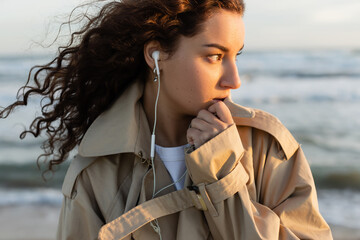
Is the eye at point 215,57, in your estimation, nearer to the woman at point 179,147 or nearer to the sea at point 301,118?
the woman at point 179,147

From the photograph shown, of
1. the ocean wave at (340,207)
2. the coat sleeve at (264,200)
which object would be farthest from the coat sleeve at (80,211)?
the ocean wave at (340,207)

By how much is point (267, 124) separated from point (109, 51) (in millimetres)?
899

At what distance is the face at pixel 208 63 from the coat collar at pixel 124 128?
0.12 m

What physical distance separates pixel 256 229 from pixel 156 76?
2.95 feet

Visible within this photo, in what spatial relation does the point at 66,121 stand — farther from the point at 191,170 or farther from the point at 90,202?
the point at 191,170

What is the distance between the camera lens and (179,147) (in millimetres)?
2605

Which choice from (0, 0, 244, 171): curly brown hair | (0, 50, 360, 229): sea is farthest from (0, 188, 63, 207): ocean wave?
(0, 0, 244, 171): curly brown hair

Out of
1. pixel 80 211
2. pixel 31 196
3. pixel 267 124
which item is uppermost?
pixel 267 124

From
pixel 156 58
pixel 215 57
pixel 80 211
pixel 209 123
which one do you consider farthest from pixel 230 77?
pixel 80 211

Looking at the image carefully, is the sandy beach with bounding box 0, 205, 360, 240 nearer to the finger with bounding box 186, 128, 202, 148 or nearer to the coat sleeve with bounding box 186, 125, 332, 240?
the coat sleeve with bounding box 186, 125, 332, 240

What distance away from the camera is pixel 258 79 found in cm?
1311

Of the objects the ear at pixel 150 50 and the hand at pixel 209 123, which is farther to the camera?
the ear at pixel 150 50

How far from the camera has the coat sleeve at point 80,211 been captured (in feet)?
7.99

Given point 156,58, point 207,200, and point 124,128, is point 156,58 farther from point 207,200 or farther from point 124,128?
point 207,200
